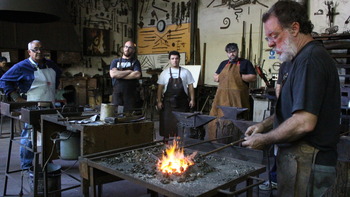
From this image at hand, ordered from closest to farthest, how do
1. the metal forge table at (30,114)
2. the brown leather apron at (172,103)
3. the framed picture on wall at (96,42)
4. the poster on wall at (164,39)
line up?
the metal forge table at (30,114), the brown leather apron at (172,103), the poster on wall at (164,39), the framed picture on wall at (96,42)

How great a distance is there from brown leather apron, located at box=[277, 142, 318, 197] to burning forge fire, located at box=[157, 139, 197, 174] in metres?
0.49

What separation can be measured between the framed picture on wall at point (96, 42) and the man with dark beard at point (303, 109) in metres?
8.20

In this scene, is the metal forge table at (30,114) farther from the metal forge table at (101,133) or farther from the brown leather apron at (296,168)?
the brown leather apron at (296,168)

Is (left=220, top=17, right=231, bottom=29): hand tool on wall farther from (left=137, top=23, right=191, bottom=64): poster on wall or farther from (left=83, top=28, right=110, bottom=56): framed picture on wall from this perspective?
(left=83, top=28, right=110, bottom=56): framed picture on wall

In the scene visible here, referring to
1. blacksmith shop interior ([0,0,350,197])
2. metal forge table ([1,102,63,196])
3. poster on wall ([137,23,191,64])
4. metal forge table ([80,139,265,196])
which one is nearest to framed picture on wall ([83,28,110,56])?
blacksmith shop interior ([0,0,350,197])

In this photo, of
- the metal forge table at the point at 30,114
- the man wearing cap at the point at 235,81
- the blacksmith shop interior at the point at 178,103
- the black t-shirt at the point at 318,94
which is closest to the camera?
the black t-shirt at the point at 318,94

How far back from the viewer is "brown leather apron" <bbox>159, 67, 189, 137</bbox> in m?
4.80

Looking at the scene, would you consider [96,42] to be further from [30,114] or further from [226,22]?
[30,114]

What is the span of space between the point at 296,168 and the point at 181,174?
585mm

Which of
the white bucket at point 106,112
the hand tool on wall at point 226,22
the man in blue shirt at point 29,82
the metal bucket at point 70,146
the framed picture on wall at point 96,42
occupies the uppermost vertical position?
the hand tool on wall at point 226,22

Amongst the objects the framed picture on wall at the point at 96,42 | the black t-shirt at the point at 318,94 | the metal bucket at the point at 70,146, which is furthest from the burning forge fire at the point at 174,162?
the framed picture on wall at the point at 96,42

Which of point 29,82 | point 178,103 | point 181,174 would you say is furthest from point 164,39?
point 181,174

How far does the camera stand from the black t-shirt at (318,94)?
4.64 feet

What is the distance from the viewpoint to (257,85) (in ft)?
24.2
